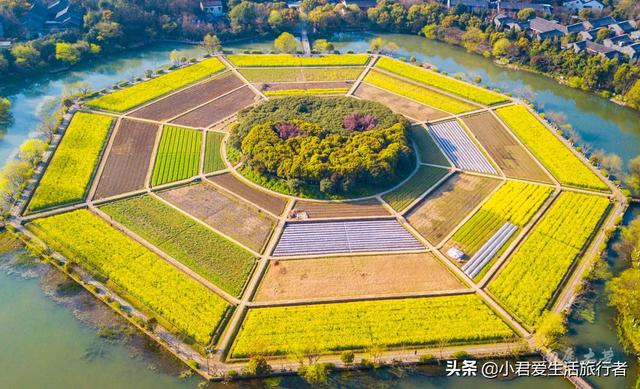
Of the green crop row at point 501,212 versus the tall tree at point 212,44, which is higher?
the tall tree at point 212,44

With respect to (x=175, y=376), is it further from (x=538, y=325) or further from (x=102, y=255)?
(x=538, y=325)

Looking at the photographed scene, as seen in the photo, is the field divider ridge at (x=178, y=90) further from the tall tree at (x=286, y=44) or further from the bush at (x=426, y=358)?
the bush at (x=426, y=358)

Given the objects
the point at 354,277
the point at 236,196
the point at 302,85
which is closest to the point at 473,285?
the point at 354,277

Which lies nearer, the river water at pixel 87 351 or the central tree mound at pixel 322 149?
the river water at pixel 87 351

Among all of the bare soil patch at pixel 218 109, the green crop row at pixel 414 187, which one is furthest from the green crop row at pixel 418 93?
the bare soil patch at pixel 218 109

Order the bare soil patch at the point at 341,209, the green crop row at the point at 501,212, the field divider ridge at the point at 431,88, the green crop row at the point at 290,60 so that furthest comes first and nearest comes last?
the green crop row at the point at 290,60
the field divider ridge at the point at 431,88
the bare soil patch at the point at 341,209
the green crop row at the point at 501,212

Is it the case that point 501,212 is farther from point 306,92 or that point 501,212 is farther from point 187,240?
point 306,92

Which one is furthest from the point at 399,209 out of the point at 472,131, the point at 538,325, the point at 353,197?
the point at 472,131
